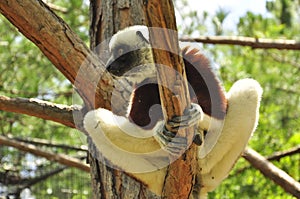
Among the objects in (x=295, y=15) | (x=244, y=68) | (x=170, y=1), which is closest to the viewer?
(x=170, y=1)

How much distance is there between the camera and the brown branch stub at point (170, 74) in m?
2.17

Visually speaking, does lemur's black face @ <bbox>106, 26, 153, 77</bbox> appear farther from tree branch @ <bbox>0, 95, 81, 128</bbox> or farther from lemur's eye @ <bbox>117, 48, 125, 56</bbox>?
tree branch @ <bbox>0, 95, 81, 128</bbox>

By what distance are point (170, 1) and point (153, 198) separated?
59.0 inches

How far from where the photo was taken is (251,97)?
3.48 metres

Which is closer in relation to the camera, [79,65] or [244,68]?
[79,65]

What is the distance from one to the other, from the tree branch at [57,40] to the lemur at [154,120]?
270 mm

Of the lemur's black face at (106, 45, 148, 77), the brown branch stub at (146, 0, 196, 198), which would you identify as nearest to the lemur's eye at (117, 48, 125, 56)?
the lemur's black face at (106, 45, 148, 77)

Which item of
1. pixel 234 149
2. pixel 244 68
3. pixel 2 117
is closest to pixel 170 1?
pixel 234 149

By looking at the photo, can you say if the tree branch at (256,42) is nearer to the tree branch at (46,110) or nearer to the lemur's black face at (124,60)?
the lemur's black face at (124,60)

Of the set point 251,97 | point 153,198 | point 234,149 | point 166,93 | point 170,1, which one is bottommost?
point 153,198

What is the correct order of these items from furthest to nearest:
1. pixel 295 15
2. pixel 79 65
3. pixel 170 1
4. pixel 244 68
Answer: pixel 295 15 → pixel 244 68 → pixel 79 65 → pixel 170 1

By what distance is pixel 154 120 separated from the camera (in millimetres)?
3307

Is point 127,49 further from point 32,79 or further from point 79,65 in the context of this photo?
point 32,79

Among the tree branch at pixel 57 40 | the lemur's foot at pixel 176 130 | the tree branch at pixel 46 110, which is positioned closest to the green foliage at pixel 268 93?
the tree branch at pixel 46 110
